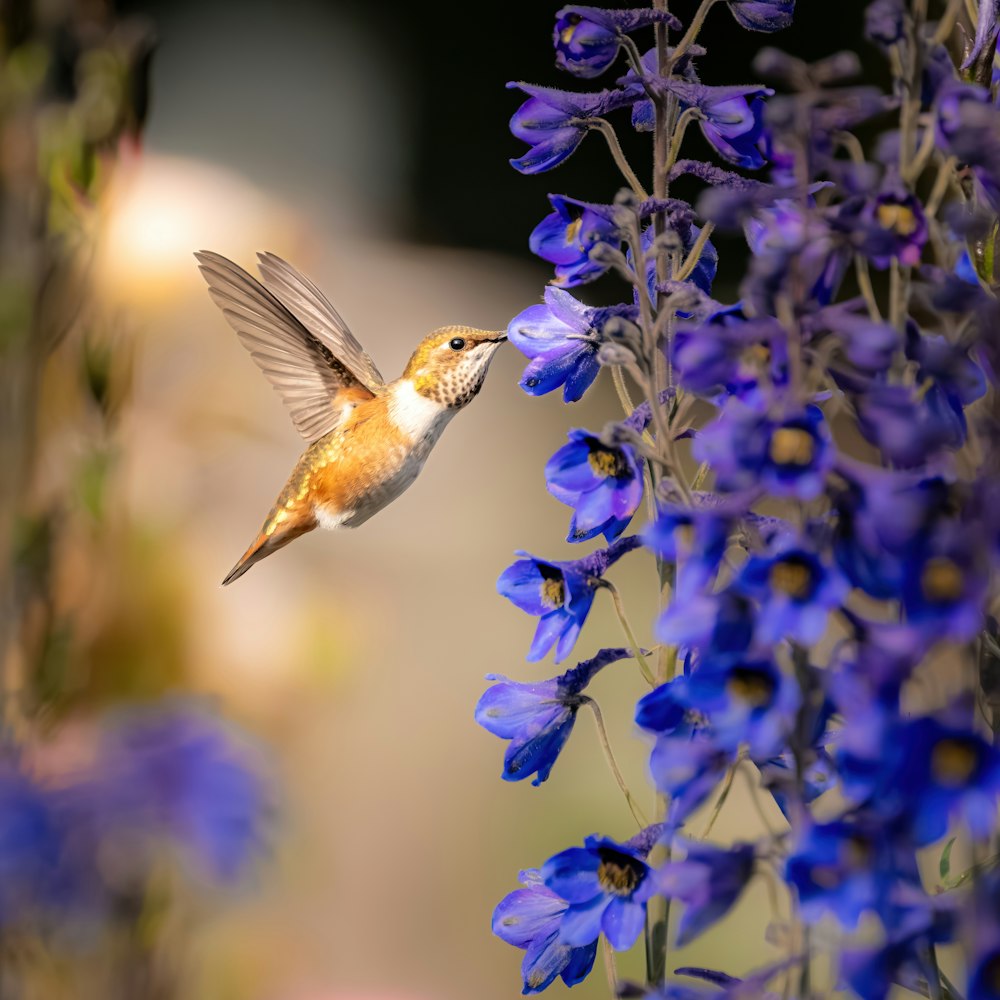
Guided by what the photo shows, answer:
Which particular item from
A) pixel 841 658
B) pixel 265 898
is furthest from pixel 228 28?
pixel 841 658

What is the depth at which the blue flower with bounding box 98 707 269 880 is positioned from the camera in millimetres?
1005

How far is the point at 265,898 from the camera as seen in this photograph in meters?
1.15

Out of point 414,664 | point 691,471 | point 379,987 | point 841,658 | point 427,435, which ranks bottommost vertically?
point 379,987

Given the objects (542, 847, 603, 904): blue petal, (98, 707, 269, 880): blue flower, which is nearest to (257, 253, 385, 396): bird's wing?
(98, 707, 269, 880): blue flower

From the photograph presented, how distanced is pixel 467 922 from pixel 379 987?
12.5 inches

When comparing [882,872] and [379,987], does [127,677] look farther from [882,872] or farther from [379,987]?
[379,987]

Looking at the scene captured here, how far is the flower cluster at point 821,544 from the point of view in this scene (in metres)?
0.58

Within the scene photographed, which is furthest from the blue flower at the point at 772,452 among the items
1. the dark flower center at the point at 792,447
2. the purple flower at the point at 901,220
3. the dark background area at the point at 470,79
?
the dark background area at the point at 470,79

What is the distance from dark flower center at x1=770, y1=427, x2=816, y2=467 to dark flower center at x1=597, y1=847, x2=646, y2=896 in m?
0.27

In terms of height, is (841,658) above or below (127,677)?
above

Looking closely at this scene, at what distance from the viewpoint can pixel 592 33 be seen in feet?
2.84

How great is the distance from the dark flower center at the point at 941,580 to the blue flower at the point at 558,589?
0.25 metres

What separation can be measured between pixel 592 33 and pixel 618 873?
0.53m

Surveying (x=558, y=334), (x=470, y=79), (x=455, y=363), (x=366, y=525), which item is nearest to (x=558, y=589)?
(x=558, y=334)
